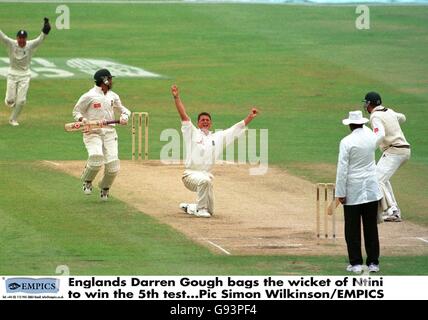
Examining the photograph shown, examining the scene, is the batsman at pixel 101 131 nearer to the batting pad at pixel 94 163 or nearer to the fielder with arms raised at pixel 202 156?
the batting pad at pixel 94 163

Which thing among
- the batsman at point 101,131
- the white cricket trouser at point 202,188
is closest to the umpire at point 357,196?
the white cricket trouser at point 202,188

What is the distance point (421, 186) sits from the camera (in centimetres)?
2575

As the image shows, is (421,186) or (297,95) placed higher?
(297,95)

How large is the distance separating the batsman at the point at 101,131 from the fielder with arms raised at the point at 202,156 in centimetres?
128

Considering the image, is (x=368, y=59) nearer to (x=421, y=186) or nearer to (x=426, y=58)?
(x=426, y=58)

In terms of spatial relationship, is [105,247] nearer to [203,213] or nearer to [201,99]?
[203,213]

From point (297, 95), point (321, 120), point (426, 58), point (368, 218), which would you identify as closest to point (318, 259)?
point (368, 218)

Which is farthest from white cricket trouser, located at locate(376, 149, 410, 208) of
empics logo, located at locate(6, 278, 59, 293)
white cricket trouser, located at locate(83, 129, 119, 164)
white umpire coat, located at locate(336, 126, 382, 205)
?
empics logo, located at locate(6, 278, 59, 293)

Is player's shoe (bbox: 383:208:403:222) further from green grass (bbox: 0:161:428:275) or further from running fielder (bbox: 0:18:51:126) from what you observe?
running fielder (bbox: 0:18:51:126)

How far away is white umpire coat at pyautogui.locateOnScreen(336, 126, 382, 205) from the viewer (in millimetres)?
18391

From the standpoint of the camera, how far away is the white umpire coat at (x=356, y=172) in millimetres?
18391

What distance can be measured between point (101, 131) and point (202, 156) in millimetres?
1782

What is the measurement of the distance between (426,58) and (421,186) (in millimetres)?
16868

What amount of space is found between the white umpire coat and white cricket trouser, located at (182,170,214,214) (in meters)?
3.93
